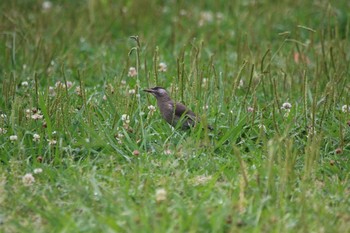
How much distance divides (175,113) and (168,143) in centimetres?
40

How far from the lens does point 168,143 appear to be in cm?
605

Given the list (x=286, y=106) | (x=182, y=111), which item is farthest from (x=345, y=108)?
(x=182, y=111)

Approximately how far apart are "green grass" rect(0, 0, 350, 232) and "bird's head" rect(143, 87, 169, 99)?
7cm

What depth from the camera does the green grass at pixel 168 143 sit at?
4707 millimetres

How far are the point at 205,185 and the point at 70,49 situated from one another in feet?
12.7

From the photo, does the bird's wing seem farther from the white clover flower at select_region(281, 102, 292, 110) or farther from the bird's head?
the white clover flower at select_region(281, 102, 292, 110)

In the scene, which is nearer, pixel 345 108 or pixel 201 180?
pixel 201 180

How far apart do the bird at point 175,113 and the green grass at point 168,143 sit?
0.09 m

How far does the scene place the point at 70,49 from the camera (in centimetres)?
866


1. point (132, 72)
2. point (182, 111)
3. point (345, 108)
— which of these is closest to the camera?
point (182, 111)

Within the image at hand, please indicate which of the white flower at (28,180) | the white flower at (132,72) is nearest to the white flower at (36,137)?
the white flower at (28,180)

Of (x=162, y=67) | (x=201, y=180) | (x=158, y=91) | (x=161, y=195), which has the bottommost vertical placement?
(x=162, y=67)

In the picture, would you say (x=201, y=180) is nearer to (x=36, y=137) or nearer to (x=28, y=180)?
(x=28, y=180)

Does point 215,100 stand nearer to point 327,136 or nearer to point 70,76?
point 327,136
